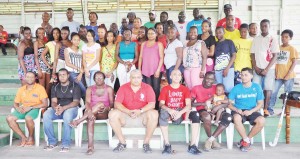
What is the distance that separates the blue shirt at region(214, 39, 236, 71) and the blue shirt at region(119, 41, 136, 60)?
3.87 feet

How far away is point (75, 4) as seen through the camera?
9.77 m

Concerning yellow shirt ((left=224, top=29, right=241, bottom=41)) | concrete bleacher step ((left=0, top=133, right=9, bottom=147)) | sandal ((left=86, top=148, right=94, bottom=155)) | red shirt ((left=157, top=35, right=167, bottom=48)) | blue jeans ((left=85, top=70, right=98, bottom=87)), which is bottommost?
sandal ((left=86, top=148, right=94, bottom=155))

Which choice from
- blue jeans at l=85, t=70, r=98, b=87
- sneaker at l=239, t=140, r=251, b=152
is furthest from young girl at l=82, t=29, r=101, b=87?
sneaker at l=239, t=140, r=251, b=152

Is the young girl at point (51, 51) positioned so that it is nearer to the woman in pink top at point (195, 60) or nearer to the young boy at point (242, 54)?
the woman in pink top at point (195, 60)

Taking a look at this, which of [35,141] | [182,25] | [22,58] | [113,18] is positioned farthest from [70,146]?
[113,18]

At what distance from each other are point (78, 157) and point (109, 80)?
4.40ft

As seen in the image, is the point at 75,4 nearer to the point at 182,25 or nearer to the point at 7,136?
the point at 182,25

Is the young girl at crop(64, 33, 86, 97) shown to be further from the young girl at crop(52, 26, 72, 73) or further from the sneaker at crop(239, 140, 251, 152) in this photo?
the sneaker at crop(239, 140, 251, 152)

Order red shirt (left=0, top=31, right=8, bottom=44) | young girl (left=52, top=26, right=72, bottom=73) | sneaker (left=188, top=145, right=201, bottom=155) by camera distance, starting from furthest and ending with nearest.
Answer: red shirt (left=0, top=31, right=8, bottom=44)
young girl (left=52, top=26, right=72, bottom=73)
sneaker (left=188, top=145, right=201, bottom=155)

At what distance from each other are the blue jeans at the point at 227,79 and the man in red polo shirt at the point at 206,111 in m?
0.30

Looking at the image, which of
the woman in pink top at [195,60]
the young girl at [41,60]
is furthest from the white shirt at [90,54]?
the woman in pink top at [195,60]

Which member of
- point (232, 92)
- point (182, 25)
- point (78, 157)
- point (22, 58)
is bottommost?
point (78, 157)

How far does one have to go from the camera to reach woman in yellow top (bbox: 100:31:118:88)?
17.1ft

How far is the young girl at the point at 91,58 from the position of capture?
202 inches
